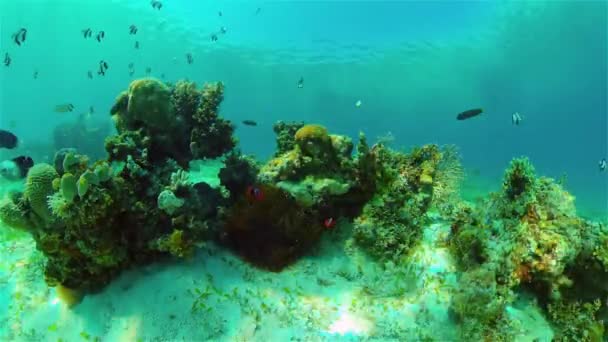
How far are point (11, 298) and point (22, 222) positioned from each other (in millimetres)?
1147

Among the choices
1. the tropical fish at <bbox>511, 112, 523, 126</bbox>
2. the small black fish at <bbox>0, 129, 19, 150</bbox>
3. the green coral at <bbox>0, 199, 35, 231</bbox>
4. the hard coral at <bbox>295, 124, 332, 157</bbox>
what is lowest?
the small black fish at <bbox>0, 129, 19, 150</bbox>

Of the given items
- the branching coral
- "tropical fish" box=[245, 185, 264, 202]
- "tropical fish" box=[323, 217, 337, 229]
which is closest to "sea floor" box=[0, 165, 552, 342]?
"tropical fish" box=[323, 217, 337, 229]

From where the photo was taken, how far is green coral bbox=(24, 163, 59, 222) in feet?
16.1

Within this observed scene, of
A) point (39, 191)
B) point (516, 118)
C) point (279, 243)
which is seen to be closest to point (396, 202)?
point (279, 243)

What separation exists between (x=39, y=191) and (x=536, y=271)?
661 cm

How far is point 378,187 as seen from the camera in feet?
21.1

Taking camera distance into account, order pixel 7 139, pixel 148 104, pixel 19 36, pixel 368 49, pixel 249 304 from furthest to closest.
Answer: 1. pixel 368 49
2. pixel 19 36
3. pixel 7 139
4. pixel 148 104
5. pixel 249 304

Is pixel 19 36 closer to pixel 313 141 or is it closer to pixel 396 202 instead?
pixel 313 141

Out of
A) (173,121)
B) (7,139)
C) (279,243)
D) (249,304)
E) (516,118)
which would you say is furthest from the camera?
(516,118)

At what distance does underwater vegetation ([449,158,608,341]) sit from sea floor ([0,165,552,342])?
0.78ft

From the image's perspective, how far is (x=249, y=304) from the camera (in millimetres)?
4863

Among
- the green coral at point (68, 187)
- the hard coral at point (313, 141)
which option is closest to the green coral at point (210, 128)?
the hard coral at point (313, 141)

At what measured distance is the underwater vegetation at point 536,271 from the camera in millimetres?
4414

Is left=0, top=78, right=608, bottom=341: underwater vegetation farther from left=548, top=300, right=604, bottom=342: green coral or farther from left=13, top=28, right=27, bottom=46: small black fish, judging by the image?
left=13, top=28, right=27, bottom=46: small black fish
